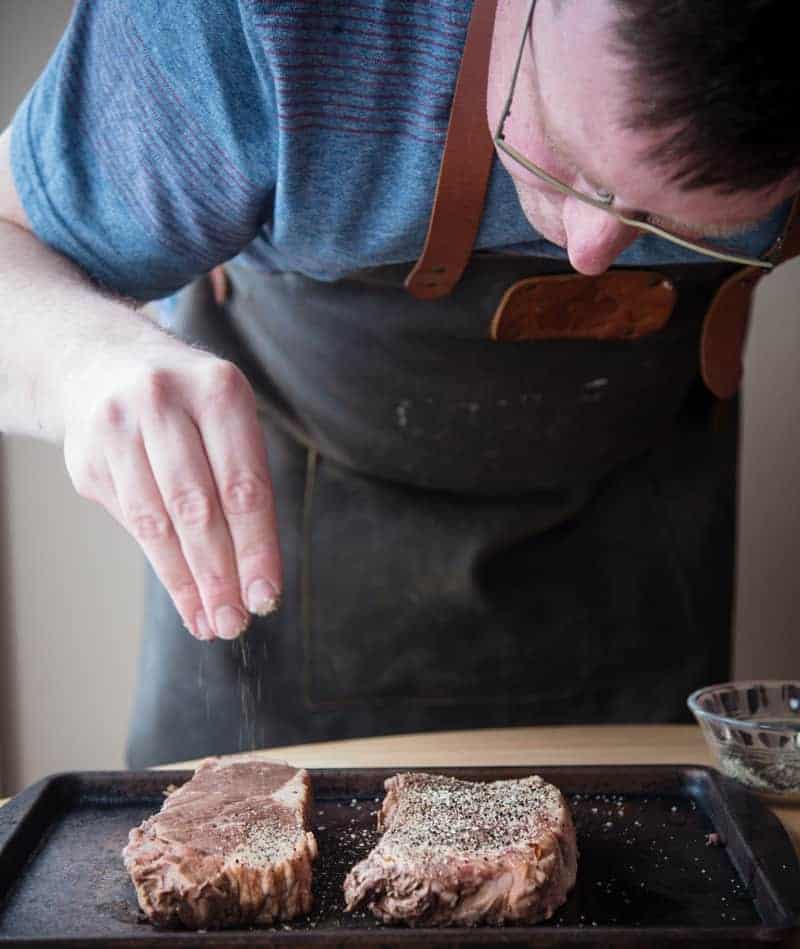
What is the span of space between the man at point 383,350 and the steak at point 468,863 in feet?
0.81

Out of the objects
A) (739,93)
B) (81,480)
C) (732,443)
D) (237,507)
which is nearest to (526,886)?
(237,507)

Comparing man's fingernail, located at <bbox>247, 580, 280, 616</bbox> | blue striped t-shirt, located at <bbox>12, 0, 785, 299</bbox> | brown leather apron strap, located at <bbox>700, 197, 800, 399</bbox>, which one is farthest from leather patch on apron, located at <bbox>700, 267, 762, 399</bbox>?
man's fingernail, located at <bbox>247, 580, 280, 616</bbox>

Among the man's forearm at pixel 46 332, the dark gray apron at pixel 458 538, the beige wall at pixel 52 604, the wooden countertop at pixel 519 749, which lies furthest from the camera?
the beige wall at pixel 52 604

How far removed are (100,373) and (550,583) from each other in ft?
3.08

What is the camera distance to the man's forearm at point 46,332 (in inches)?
42.7

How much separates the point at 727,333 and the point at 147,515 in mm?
938

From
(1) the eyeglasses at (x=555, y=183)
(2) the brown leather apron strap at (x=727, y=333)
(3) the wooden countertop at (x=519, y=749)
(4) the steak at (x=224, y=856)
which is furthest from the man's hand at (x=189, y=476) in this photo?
(2) the brown leather apron strap at (x=727, y=333)

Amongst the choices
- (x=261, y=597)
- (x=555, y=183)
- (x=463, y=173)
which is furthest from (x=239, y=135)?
(x=261, y=597)

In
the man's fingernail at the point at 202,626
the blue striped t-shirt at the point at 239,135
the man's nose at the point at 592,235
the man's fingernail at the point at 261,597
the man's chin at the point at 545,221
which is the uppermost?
the blue striped t-shirt at the point at 239,135

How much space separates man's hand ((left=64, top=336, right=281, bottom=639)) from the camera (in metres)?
0.98

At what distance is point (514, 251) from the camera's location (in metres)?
1.39

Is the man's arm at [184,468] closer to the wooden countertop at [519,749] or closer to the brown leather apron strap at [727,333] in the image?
the wooden countertop at [519,749]

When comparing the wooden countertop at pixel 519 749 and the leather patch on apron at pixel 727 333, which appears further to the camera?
the leather patch on apron at pixel 727 333

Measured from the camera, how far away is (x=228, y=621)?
1.00 m
